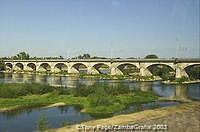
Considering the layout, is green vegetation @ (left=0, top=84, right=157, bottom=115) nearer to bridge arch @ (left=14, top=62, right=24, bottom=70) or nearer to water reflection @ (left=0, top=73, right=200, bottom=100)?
Result: water reflection @ (left=0, top=73, right=200, bottom=100)

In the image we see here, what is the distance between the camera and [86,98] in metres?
41.8

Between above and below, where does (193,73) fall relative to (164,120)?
above

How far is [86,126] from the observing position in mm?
25281

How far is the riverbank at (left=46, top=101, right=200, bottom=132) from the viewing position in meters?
24.9

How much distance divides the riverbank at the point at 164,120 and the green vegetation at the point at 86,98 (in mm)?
5200

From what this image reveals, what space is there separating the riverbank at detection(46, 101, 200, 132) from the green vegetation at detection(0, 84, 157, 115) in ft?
17.1

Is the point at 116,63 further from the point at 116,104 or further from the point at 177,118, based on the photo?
the point at 177,118

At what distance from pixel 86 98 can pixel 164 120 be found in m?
16.8

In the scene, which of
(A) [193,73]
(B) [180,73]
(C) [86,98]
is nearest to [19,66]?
(B) [180,73]

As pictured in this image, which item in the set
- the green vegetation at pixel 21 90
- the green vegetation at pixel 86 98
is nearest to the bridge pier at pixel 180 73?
the green vegetation at pixel 86 98

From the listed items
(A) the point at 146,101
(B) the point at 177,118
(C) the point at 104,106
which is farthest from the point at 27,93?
(B) the point at 177,118

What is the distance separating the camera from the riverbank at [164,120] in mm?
24906

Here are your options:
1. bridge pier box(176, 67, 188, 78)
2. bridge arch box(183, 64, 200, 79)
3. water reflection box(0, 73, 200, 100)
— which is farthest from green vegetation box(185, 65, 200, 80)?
water reflection box(0, 73, 200, 100)

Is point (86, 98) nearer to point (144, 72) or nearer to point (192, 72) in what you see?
point (144, 72)
